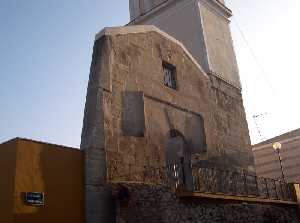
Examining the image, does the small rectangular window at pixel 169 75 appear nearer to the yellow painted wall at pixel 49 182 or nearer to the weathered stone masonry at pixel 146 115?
the weathered stone masonry at pixel 146 115

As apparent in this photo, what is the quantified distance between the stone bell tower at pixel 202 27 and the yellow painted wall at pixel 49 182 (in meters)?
9.75

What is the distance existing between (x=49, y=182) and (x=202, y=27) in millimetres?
12154

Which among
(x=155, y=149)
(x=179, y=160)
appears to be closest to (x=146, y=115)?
(x=155, y=149)

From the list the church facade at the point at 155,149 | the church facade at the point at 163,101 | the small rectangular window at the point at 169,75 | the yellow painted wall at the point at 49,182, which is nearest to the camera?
the yellow painted wall at the point at 49,182

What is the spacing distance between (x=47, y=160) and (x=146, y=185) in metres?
2.55

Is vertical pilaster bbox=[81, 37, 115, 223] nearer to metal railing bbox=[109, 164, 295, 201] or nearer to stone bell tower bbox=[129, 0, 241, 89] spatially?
metal railing bbox=[109, 164, 295, 201]

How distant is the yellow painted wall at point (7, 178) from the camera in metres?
7.70

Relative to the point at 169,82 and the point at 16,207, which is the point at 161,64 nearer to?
the point at 169,82

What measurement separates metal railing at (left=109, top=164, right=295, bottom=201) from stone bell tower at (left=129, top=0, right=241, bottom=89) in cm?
545

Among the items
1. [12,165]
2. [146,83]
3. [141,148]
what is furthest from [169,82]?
[12,165]

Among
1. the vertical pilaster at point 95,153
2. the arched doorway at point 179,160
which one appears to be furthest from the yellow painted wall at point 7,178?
the arched doorway at point 179,160

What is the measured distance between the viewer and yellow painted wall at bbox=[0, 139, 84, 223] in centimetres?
786

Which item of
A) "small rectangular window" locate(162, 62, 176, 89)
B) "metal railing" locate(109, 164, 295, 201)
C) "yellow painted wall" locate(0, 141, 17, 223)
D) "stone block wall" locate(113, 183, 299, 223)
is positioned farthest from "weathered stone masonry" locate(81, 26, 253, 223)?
"yellow painted wall" locate(0, 141, 17, 223)

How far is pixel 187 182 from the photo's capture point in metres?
10.2
